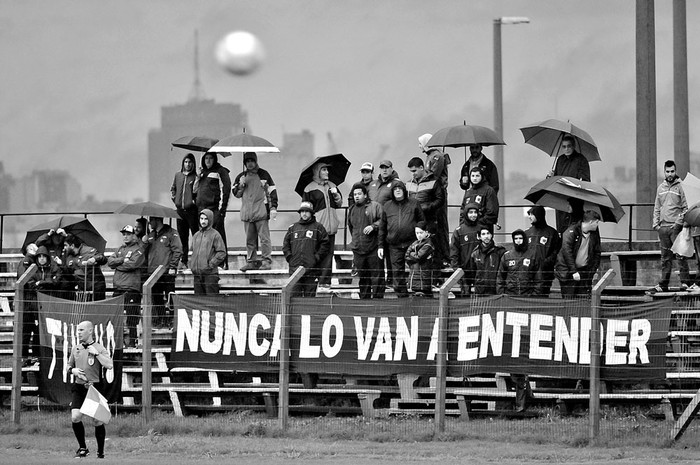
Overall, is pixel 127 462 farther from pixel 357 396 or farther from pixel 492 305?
pixel 492 305

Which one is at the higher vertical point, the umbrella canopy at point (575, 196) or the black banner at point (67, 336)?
the umbrella canopy at point (575, 196)

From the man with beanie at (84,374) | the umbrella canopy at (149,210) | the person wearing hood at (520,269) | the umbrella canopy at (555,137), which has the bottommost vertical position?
the man with beanie at (84,374)

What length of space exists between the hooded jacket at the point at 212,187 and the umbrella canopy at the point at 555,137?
195 inches

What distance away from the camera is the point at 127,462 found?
15594 millimetres

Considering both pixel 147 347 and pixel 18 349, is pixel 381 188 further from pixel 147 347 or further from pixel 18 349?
pixel 18 349

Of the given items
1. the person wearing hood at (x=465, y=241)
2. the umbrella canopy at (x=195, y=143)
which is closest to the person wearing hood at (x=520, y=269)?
the person wearing hood at (x=465, y=241)

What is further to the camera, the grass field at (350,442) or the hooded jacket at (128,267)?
the hooded jacket at (128,267)

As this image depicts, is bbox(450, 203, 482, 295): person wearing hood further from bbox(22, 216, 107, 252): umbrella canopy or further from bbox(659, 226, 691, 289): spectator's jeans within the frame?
bbox(22, 216, 107, 252): umbrella canopy

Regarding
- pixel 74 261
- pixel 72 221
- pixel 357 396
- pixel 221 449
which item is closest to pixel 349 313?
pixel 357 396

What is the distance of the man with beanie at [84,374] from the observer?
1591 cm

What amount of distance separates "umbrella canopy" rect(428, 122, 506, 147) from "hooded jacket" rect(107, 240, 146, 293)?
15.2 feet

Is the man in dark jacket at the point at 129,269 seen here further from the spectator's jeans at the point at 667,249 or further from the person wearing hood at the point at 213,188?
the spectator's jeans at the point at 667,249

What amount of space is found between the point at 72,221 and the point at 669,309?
10281mm

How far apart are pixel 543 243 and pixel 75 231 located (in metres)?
7.90
